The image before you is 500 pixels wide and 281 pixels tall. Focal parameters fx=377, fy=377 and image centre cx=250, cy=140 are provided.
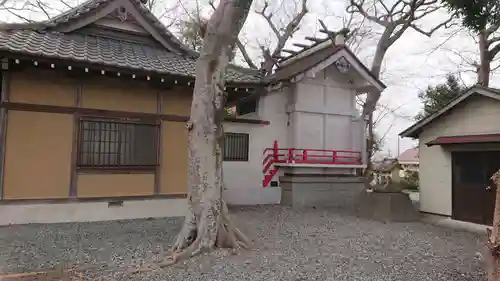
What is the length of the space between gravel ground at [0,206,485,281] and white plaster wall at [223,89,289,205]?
267cm

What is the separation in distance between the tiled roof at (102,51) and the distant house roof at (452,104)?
4728 mm

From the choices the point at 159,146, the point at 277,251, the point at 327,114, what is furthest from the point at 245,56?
the point at 277,251

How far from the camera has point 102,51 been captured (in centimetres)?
878

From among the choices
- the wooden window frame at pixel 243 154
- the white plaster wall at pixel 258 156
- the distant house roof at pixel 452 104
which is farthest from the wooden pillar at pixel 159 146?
the distant house roof at pixel 452 104

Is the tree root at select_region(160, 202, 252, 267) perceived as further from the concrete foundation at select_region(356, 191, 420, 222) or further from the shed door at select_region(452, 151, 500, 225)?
the shed door at select_region(452, 151, 500, 225)

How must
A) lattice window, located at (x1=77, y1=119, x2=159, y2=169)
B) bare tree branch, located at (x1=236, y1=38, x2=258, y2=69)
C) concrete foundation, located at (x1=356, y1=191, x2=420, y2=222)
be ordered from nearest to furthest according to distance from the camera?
1. lattice window, located at (x1=77, y1=119, x2=159, y2=169)
2. concrete foundation, located at (x1=356, y1=191, x2=420, y2=222)
3. bare tree branch, located at (x1=236, y1=38, x2=258, y2=69)

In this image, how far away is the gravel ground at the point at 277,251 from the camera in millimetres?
5043

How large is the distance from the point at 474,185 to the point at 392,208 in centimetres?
209

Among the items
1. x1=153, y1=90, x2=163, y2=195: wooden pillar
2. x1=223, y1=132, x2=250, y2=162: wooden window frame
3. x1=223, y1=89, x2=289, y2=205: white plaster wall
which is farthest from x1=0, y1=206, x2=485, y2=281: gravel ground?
x1=223, y1=132, x2=250, y2=162: wooden window frame

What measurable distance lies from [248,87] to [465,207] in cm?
631

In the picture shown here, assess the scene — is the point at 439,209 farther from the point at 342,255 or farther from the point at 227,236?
the point at 227,236

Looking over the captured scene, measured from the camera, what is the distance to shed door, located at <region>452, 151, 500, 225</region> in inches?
356

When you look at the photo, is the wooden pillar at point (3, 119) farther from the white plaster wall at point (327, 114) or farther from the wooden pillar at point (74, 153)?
the white plaster wall at point (327, 114)

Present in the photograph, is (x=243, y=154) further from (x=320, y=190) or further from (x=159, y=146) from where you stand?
(x=159, y=146)
